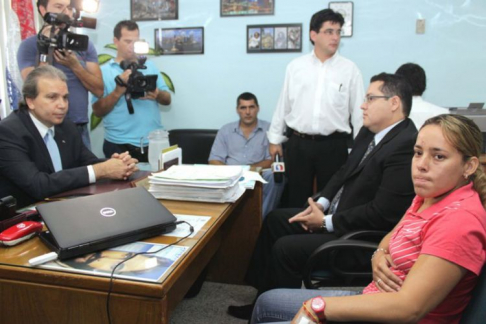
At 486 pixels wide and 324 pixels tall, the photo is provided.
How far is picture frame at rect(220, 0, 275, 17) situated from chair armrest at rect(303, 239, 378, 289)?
2752 millimetres

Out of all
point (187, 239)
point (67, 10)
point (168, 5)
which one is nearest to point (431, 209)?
point (187, 239)

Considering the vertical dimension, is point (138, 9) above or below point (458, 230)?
above

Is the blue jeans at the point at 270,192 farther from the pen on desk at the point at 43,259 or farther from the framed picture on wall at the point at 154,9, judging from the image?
the pen on desk at the point at 43,259

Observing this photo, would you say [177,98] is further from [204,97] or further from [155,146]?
[155,146]

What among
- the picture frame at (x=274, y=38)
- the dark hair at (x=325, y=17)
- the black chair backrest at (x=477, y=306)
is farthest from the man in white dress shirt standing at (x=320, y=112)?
the black chair backrest at (x=477, y=306)

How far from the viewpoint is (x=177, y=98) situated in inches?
161

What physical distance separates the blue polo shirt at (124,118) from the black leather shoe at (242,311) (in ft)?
5.54

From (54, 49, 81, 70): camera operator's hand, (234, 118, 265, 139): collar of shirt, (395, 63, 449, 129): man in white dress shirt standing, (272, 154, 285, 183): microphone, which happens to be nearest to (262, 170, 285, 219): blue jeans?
(272, 154, 285, 183): microphone

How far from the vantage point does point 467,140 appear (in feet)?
3.38

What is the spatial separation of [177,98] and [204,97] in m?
0.28

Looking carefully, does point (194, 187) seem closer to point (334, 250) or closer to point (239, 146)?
point (334, 250)

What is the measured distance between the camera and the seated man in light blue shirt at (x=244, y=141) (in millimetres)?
3525

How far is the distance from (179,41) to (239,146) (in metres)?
1.25

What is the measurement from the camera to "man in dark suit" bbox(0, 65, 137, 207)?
1.64 m
